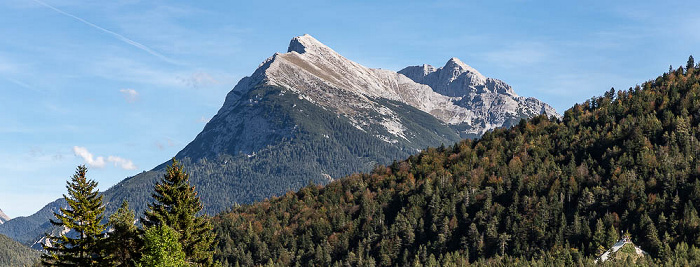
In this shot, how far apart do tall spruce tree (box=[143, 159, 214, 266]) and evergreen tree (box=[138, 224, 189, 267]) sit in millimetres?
8587

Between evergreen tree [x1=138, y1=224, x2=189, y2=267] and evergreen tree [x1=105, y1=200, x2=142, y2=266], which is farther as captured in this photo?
evergreen tree [x1=105, y1=200, x2=142, y2=266]

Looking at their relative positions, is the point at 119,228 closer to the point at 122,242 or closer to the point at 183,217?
the point at 122,242

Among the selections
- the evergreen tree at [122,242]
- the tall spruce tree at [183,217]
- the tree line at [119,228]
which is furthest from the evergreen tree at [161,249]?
the tall spruce tree at [183,217]

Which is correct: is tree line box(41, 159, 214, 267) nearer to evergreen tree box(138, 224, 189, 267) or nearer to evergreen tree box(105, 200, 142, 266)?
evergreen tree box(105, 200, 142, 266)

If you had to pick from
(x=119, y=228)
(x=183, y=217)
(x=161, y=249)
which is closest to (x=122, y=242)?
(x=119, y=228)

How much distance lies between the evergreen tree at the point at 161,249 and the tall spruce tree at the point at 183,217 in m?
8.59

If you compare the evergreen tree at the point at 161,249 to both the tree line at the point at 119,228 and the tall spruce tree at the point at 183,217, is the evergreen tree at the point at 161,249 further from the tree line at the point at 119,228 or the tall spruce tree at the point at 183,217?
the tall spruce tree at the point at 183,217

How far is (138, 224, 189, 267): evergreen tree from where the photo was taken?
214 feet

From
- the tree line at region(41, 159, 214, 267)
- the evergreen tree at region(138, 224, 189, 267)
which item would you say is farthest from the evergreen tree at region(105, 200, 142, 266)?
the evergreen tree at region(138, 224, 189, 267)

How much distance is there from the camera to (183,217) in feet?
252

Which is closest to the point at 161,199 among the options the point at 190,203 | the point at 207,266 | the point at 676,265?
the point at 190,203

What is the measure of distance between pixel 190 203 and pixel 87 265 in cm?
1211

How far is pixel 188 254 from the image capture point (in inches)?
3046

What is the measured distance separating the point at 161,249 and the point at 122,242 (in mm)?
11806
